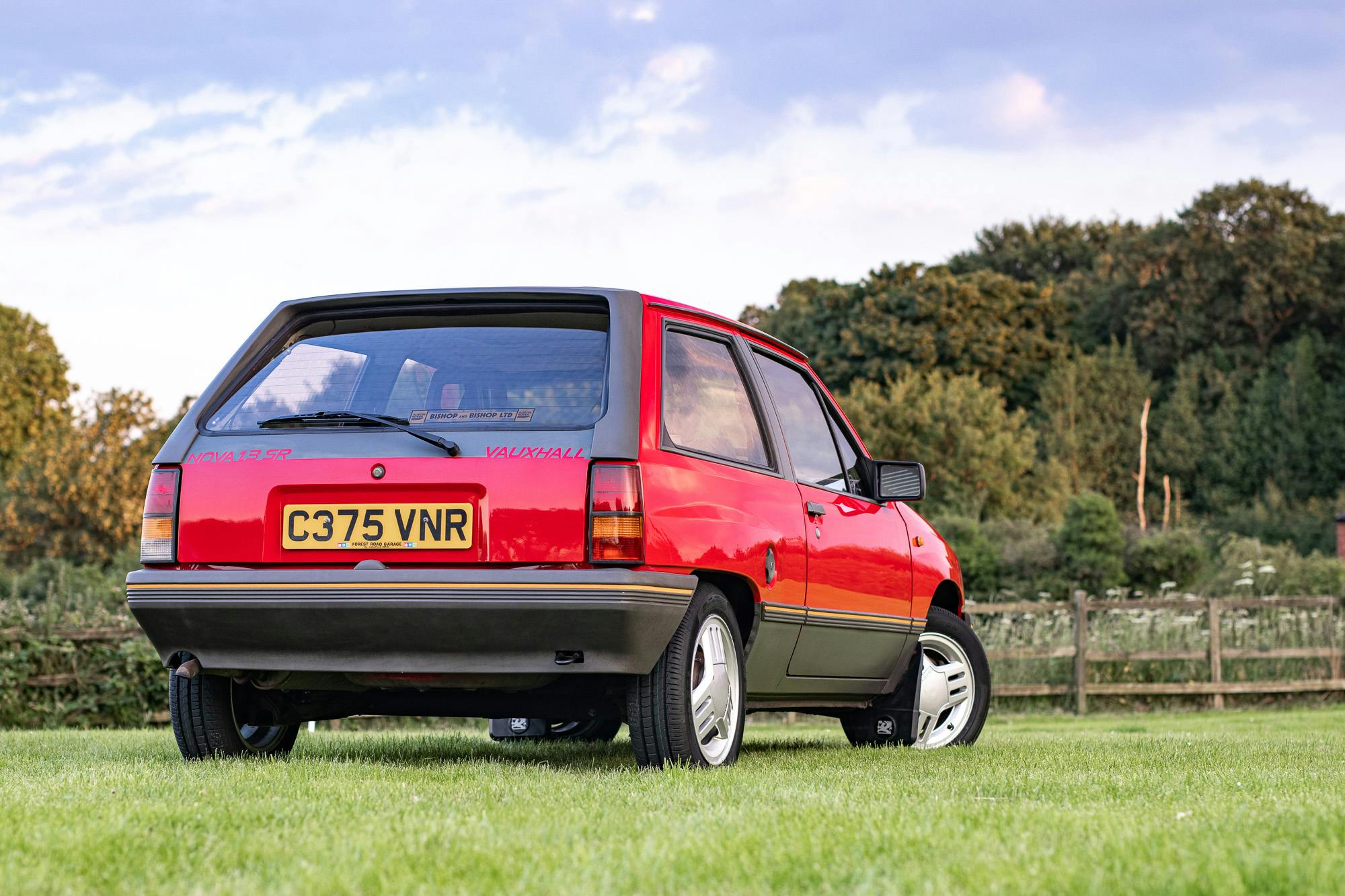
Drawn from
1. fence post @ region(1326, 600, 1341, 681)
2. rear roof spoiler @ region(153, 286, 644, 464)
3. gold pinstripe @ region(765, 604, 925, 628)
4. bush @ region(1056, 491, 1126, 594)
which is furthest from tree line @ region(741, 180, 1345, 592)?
rear roof spoiler @ region(153, 286, 644, 464)

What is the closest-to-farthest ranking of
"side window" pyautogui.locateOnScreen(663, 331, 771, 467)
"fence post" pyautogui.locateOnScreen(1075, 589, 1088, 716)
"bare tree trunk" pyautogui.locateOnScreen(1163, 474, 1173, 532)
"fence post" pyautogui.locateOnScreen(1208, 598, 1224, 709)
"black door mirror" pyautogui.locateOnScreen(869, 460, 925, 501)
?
"side window" pyautogui.locateOnScreen(663, 331, 771, 467), "black door mirror" pyautogui.locateOnScreen(869, 460, 925, 501), "fence post" pyautogui.locateOnScreen(1075, 589, 1088, 716), "fence post" pyautogui.locateOnScreen(1208, 598, 1224, 709), "bare tree trunk" pyautogui.locateOnScreen(1163, 474, 1173, 532)

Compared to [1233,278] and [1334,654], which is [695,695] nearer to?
[1334,654]

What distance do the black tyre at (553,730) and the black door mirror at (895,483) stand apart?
2.03 meters

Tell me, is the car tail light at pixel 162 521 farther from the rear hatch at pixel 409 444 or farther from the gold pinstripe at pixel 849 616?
the gold pinstripe at pixel 849 616

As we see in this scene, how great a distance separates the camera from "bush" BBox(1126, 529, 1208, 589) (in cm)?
2916

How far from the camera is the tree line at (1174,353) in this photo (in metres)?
53.1

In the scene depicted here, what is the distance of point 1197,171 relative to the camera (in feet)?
185

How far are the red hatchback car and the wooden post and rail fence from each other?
39.0ft

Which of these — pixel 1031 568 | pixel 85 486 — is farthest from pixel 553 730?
pixel 85 486

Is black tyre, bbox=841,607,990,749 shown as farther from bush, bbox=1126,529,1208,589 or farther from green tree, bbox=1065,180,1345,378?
green tree, bbox=1065,180,1345,378

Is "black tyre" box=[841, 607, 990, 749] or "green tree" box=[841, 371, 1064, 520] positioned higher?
"green tree" box=[841, 371, 1064, 520]

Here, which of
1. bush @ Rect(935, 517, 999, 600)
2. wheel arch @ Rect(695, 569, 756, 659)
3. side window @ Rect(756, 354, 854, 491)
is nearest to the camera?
wheel arch @ Rect(695, 569, 756, 659)

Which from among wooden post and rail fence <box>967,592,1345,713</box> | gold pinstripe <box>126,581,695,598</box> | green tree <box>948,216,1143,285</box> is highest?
green tree <box>948,216,1143,285</box>

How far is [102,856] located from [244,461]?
2423mm
